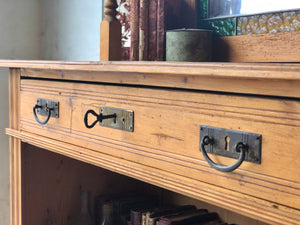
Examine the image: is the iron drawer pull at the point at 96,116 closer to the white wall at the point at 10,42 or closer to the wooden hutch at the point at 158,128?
the wooden hutch at the point at 158,128

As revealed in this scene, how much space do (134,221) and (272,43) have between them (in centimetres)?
65

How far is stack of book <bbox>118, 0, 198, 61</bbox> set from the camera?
3.71ft

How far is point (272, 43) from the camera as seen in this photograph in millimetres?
962

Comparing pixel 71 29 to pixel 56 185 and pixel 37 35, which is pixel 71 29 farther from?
pixel 56 185

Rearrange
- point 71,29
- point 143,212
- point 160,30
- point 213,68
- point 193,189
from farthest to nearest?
point 71,29
point 143,212
point 160,30
point 193,189
point 213,68

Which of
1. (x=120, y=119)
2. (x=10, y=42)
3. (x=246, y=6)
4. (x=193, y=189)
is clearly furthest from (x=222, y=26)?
(x=10, y=42)

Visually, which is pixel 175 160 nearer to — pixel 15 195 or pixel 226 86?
pixel 226 86

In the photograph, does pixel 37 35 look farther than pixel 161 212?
Yes

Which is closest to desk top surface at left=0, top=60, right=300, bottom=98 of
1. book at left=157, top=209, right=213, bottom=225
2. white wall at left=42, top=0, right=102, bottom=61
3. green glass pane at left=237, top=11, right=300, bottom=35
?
green glass pane at left=237, top=11, right=300, bottom=35

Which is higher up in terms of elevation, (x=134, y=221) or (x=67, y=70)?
(x=67, y=70)

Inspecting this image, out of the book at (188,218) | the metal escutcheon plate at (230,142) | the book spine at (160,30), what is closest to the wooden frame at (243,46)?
the book spine at (160,30)

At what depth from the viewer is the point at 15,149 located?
127 cm

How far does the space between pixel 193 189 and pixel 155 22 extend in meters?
0.55

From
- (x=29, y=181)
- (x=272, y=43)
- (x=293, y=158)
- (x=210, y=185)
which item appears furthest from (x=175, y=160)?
(x=29, y=181)
